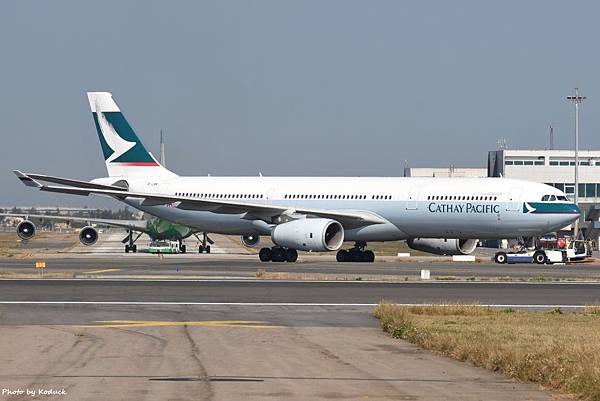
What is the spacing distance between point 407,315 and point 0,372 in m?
11.0

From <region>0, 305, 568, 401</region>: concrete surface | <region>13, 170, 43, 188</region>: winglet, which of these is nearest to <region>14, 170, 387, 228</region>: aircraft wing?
<region>13, 170, 43, 188</region>: winglet

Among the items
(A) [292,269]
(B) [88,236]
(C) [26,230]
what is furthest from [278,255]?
(B) [88,236]

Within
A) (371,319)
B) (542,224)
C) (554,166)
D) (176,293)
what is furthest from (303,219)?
(554,166)

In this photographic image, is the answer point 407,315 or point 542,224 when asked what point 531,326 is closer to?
point 407,315

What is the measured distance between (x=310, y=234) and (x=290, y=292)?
16.5 meters

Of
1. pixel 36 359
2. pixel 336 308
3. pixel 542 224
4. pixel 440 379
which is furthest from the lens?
pixel 542 224

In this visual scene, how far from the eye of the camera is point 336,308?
89.4 ft

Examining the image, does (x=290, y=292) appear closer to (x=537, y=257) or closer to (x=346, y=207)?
(x=346, y=207)

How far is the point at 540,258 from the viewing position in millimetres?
57938

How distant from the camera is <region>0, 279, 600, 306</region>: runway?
97.2ft

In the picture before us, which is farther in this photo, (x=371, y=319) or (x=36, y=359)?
(x=371, y=319)

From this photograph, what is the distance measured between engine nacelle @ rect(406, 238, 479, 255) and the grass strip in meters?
28.1

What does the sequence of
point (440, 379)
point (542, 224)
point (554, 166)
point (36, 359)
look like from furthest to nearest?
1. point (554, 166)
2. point (542, 224)
3. point (36, 359)
4. point (440, 379)

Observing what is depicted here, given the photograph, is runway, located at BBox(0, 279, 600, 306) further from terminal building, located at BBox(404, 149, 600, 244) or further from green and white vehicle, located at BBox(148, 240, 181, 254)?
terminal building, located at BBox(404, 149, 600, 244)
